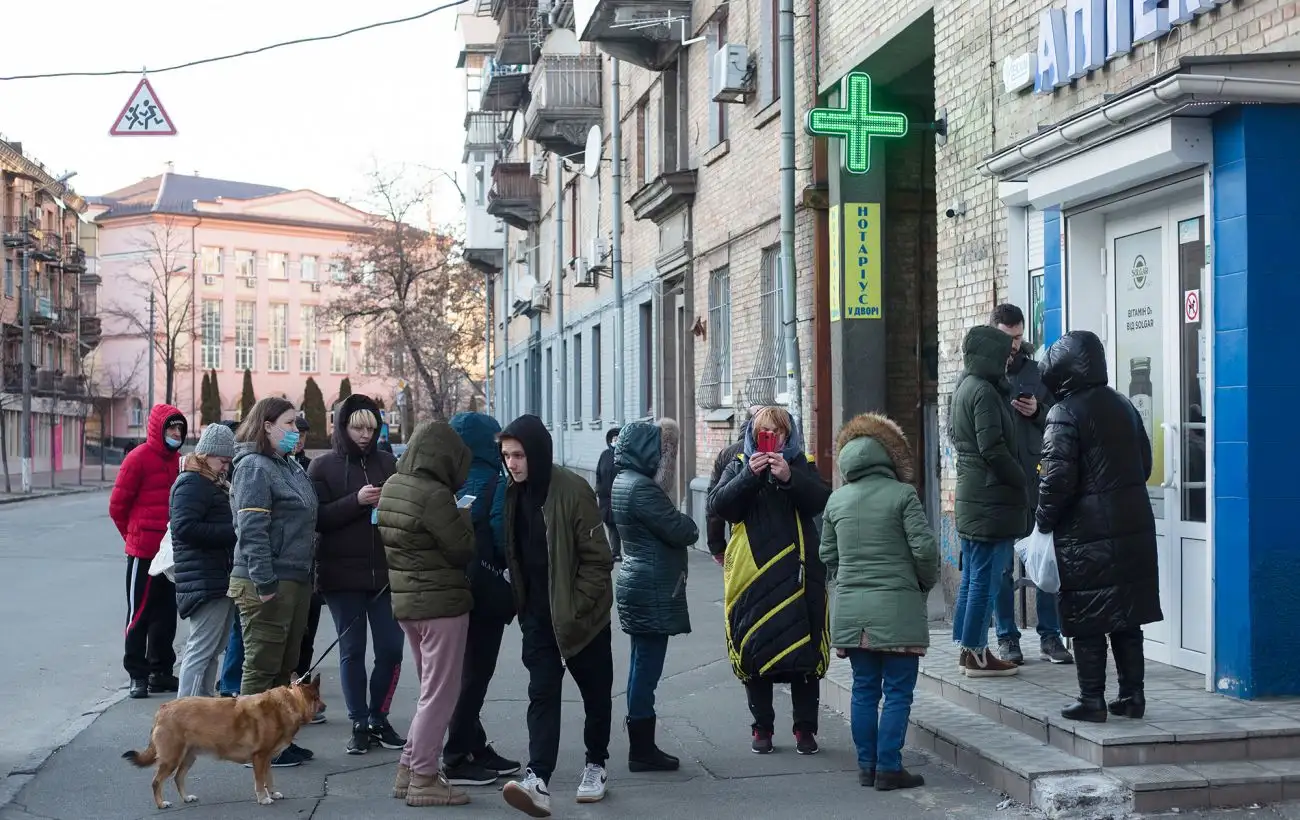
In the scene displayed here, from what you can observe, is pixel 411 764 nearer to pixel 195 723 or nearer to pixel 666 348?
pixel 195 723

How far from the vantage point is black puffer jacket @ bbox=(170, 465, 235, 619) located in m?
7.84

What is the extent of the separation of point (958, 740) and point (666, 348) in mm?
15571

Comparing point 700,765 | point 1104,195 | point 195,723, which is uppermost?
point 1104,195

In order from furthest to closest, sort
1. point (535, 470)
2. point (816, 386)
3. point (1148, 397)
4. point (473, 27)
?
point (473, 27), point (816, 386), point (1148, 397), point (535, 470)

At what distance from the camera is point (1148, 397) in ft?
27.8

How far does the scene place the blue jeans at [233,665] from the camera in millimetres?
8180

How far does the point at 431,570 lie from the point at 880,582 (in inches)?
79.5

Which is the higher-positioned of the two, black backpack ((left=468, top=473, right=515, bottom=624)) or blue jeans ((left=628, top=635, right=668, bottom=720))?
black backpack ((left=468, top=473, right=515, bottom=624))

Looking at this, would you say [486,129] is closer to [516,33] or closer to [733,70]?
[516,33]

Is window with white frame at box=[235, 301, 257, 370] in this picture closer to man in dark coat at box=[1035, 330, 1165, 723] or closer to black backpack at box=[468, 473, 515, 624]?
black backpack at box=[468, 473, 515, 624]

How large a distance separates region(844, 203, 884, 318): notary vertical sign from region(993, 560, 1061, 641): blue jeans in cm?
568

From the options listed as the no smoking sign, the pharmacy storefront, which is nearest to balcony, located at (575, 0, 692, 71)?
the pharmacy storefront

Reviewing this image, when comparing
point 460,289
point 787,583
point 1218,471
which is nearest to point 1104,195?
point 1218,471

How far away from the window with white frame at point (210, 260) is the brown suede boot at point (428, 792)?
90.3 m
